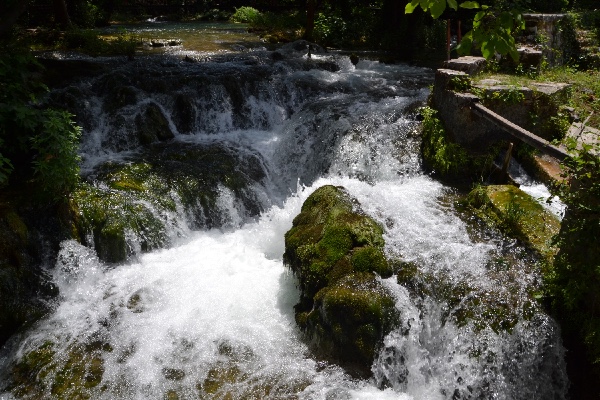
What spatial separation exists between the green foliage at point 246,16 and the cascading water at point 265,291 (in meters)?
17.6

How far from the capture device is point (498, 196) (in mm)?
7602

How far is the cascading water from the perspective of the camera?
551 cm

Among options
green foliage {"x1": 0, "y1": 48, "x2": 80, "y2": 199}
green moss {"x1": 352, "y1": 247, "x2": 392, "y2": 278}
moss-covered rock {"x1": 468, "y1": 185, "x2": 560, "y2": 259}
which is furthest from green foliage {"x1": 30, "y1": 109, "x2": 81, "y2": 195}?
moss-covered rock {"x1": 468, "y1": 185, "x2": 560, "y2": 259}

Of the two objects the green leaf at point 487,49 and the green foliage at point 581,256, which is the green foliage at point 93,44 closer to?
the green foliage at point 581,256

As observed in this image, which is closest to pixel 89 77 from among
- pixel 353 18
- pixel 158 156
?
pixel 158 156

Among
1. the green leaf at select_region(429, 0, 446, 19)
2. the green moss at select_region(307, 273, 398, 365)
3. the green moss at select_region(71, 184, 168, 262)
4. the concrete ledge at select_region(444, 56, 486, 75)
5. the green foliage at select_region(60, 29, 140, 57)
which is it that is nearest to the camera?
the green leaf at select_region(429, 0, 446, 19)

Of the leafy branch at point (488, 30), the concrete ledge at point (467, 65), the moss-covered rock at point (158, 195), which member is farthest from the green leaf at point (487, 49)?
the concrete ledge at point (467, 65)

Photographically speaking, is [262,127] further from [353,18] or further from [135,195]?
[353,18]

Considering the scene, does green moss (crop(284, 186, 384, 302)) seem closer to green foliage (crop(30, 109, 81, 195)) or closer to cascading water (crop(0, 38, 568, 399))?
cascading water (crop(0, 38, 568, 399))

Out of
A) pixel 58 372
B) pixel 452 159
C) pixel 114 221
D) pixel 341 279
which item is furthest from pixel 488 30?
pixel 114 221

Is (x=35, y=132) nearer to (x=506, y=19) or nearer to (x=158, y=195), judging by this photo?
(x=158, y=195)

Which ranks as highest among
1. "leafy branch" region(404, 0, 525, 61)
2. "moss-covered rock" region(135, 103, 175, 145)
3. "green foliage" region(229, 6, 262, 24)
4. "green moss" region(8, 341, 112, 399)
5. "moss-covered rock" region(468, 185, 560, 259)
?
"leafy branch" region(404, 0, 525, 61)

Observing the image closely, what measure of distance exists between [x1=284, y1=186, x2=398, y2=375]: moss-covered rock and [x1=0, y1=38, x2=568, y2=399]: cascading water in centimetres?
23

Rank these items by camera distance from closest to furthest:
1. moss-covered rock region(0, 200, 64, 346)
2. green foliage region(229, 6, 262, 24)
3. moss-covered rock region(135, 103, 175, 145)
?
moss-covered rock region(0, 200, 64, 346) → moss-covered rock region(135, 103, 175, 145) → green foliage region(229, 6, 262, 24)
